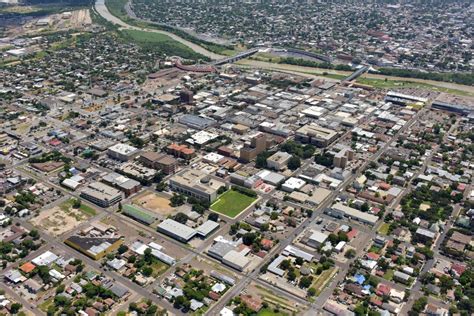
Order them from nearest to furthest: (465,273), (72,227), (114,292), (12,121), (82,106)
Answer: (114,292), (465,273), (72,227), (12,121), (82,106)

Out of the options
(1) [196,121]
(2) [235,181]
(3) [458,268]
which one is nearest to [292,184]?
(2) [235,181]

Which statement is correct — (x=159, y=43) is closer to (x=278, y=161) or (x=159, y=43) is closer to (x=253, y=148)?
(x=253, y=148)

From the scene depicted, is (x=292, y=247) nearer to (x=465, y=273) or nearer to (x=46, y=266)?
(x=465, y=273)

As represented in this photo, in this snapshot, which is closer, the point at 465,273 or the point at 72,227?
the point at 465,273

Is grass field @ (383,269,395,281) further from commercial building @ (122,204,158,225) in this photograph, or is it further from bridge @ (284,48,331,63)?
bridge @ (284,48,331,63)

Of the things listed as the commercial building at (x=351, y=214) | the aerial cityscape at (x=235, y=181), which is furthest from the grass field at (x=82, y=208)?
the commercial building at (x=351, y=214)

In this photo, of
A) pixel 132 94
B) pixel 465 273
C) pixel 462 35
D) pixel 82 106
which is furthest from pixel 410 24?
pixel 465 273
